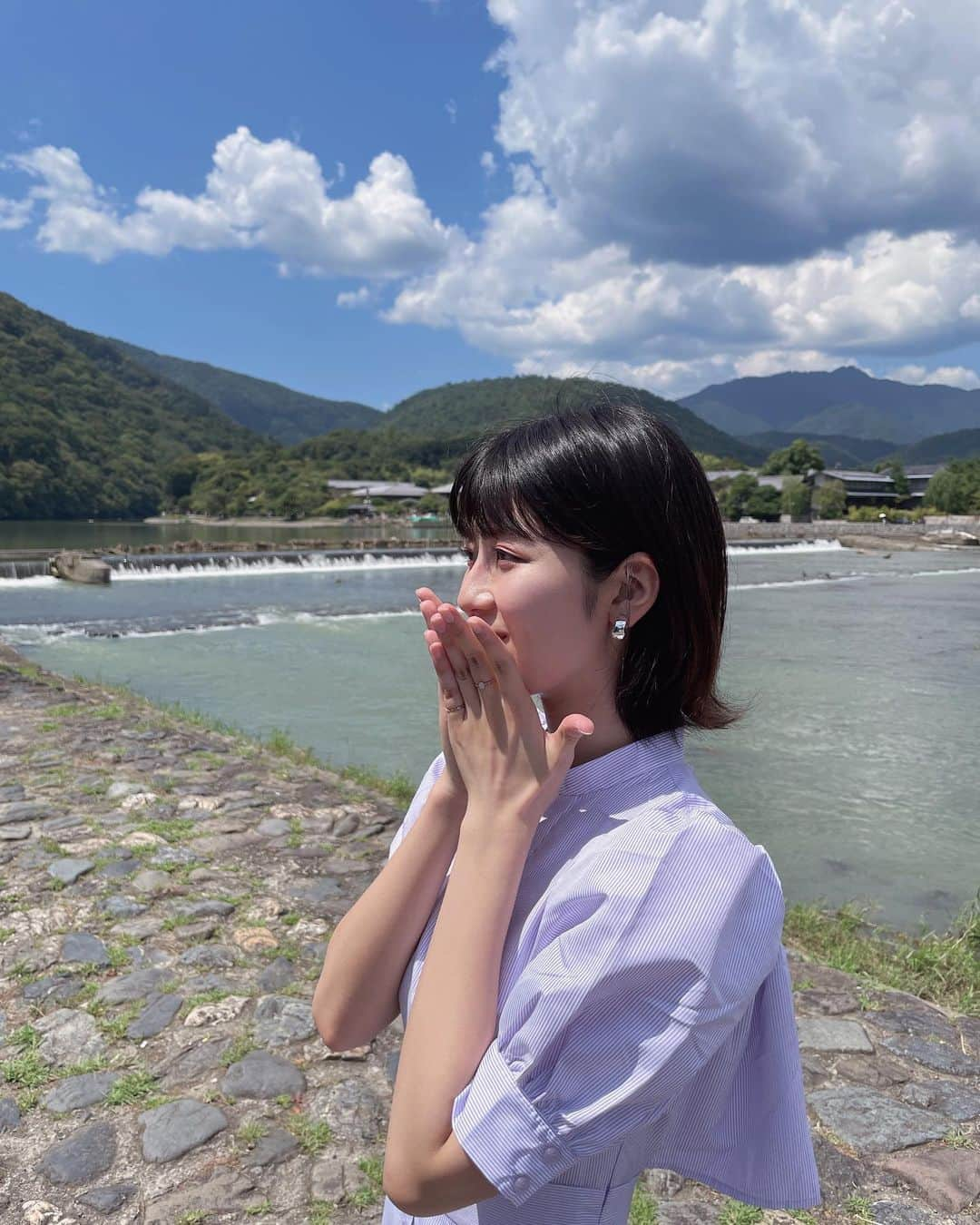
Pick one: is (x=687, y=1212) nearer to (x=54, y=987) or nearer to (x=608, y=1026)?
(x=608, y=1026)

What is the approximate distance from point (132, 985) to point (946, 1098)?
2.53 m

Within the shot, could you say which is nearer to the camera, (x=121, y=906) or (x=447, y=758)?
(x=447, y=758)

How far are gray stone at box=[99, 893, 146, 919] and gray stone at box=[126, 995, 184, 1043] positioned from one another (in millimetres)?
647

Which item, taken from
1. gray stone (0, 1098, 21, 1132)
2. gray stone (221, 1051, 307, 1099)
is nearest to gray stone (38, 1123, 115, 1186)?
gray stone (0, 1098, 21, 1132)

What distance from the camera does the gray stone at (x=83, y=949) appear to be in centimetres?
287

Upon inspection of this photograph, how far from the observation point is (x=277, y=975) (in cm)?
287

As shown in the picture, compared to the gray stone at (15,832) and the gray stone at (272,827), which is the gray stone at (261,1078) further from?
the gray stone at (15,832)

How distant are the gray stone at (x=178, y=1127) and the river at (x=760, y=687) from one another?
63.9 inches

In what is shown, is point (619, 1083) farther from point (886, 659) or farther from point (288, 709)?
point (886, 659)

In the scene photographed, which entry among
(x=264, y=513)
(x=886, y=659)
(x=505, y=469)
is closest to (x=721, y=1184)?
(x=505, y=469)

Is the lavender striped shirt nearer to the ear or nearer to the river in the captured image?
the ear

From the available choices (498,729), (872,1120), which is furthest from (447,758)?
(872,1120)

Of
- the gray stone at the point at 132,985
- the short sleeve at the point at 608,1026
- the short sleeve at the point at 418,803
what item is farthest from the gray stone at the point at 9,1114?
the short sleeve at the point at 608,1026

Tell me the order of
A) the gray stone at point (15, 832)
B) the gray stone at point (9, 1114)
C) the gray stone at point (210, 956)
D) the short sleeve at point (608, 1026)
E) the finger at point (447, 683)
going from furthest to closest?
the gray stone at point (15, 832)
the gray stone at point (210, 956)
the gray stone at point (9, 1114)
the finger at point (447, 683)
the short sleeve at point (608, 1026)
